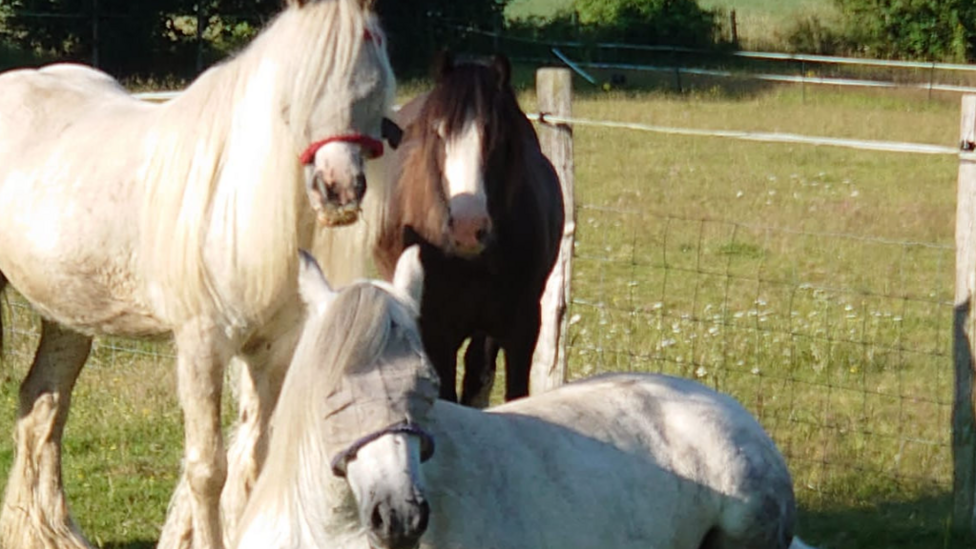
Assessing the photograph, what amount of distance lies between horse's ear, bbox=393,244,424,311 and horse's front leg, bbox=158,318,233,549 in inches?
53.8

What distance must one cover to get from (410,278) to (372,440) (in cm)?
43

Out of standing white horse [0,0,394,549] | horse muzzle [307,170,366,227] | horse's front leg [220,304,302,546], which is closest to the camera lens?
horse muzzle [307,170,366,227]

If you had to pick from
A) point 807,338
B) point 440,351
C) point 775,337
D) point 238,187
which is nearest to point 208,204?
point 238,187

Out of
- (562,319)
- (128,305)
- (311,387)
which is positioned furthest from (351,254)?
(562,319)

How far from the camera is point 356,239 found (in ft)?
Result: 13.7

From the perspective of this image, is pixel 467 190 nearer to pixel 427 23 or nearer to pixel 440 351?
pixel 440 351

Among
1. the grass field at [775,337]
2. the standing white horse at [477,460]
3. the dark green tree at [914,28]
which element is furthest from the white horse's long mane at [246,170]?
the dark green tree at [914,28]

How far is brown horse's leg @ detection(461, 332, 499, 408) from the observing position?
19.2 ft

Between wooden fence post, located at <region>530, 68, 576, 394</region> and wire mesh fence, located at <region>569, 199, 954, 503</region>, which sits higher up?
wooden fence post, located at <region>530, 68, 576, 394</region>

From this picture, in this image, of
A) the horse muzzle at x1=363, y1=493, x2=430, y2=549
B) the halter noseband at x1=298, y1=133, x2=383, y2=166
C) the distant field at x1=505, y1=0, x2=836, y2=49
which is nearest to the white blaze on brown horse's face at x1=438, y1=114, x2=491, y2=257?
the halter noseband at x1=298, y1=133, x2=383, y2=166

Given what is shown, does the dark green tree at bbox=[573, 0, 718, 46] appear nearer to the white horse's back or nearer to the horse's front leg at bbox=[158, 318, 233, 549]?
the horse's front leg at bbox=[158, 318, 233, 549]

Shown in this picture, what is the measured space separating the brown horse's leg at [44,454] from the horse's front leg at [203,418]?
2.90 ft

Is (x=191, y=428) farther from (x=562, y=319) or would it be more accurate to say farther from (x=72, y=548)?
(x=562, y=319)

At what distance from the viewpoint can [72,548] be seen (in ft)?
16.5
